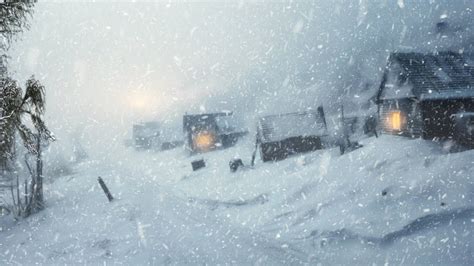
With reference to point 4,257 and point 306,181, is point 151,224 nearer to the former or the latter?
point 4,257

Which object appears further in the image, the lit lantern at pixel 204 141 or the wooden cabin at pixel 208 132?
the wooden cabin at pixel 208 132

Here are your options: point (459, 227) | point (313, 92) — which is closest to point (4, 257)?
point (459, 227)

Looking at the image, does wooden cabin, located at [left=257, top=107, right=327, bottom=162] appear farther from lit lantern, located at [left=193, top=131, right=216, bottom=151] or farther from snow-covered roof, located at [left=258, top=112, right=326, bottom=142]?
lit lantern, located at [left=193, top=131, right=216, bottom=151]

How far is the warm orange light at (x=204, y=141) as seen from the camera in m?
41.8

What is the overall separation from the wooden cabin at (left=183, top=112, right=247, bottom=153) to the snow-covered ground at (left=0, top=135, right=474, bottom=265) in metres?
22.2

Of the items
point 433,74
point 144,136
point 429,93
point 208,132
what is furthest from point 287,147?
point 144,136

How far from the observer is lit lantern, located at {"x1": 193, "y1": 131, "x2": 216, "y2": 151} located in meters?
41.8

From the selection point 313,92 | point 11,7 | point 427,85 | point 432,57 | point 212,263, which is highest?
point 11,7

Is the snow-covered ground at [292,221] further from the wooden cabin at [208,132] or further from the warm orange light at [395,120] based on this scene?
the wooden cabin at [208,132]

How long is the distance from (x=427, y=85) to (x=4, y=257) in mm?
23613

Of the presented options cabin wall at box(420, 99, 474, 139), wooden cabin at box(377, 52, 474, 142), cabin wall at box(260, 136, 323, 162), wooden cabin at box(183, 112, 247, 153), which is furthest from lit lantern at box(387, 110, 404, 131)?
wooden cabin at box(183, 112, 247, 153)

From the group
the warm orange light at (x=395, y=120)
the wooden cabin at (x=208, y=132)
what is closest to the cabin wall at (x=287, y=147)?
the warm orange light at (x=395, y=120)

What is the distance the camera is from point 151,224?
1326cm

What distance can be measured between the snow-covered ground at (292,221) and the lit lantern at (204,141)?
21973mm
